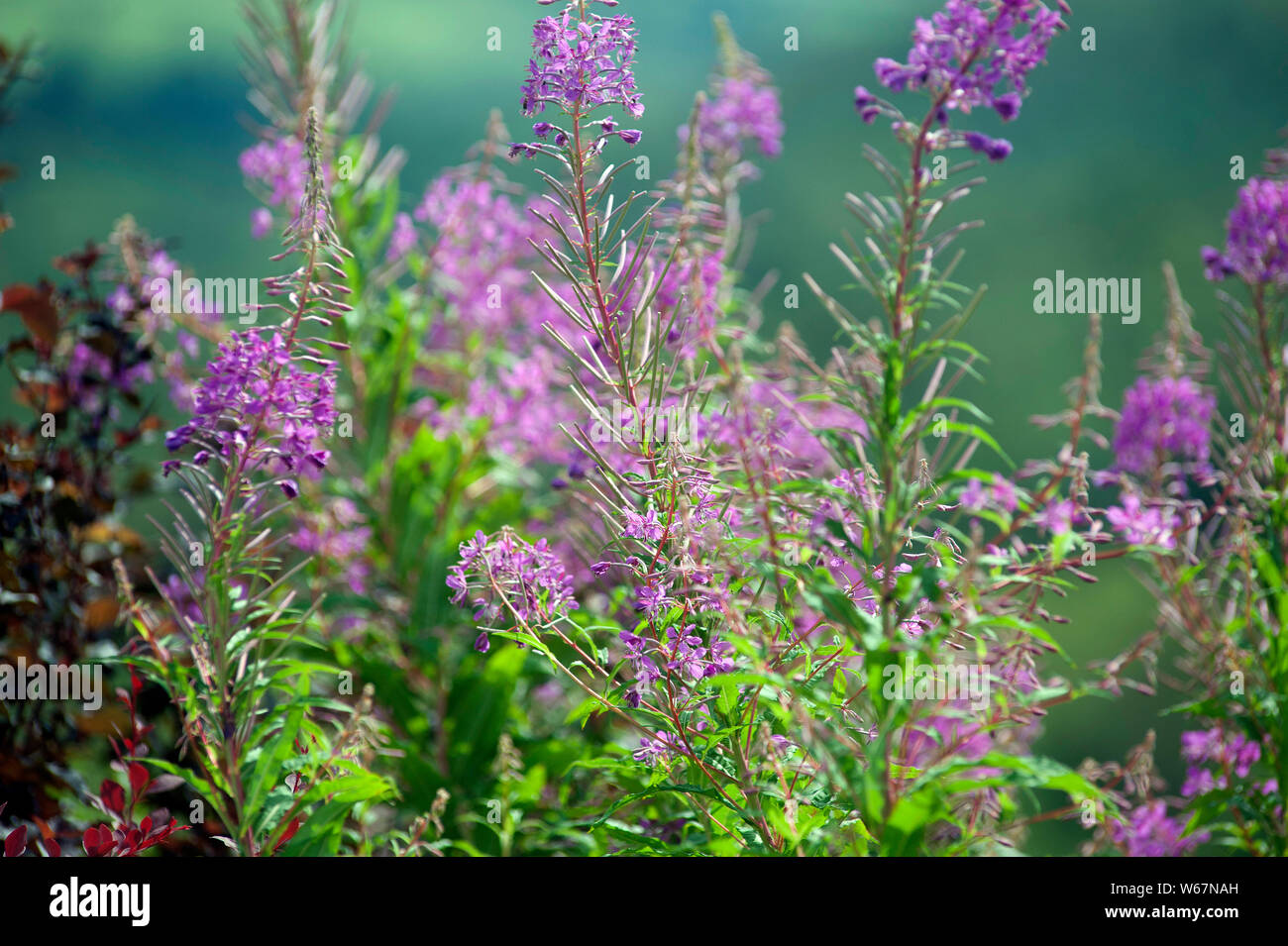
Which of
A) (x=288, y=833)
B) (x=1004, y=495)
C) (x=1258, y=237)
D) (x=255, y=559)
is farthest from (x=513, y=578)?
(x=1258, y=237)

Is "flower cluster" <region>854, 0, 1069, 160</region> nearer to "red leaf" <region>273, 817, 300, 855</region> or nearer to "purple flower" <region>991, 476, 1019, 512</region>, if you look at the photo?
"purple flower" <region>991, 476, 1019, 512</region>

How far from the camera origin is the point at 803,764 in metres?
1.23

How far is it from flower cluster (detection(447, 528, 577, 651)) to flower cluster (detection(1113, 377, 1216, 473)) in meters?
1.49

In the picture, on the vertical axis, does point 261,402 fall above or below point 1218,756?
above

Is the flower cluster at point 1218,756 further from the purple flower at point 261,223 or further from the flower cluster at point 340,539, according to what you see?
the purple flower at point 261,223

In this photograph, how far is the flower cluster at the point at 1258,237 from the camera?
1.81 meters

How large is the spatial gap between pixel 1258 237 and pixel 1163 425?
464mm

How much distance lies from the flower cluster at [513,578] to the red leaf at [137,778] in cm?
64

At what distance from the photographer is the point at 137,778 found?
147cm

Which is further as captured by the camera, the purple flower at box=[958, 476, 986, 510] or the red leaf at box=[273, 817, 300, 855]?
the red leaf at box=[273, 817, 300, 855]

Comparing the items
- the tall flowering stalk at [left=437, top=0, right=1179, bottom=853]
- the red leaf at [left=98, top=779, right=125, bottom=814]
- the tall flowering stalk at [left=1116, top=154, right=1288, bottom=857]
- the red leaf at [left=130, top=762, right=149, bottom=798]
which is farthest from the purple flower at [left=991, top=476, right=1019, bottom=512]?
the red leaf at [left=98, top=779, right=125, bottom=814]

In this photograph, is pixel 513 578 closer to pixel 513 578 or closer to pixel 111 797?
pixel 513 578

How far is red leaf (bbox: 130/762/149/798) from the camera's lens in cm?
146

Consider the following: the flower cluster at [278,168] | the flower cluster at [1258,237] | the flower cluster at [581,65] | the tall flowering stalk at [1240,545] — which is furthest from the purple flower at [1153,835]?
the flower cluster at [278,168]
